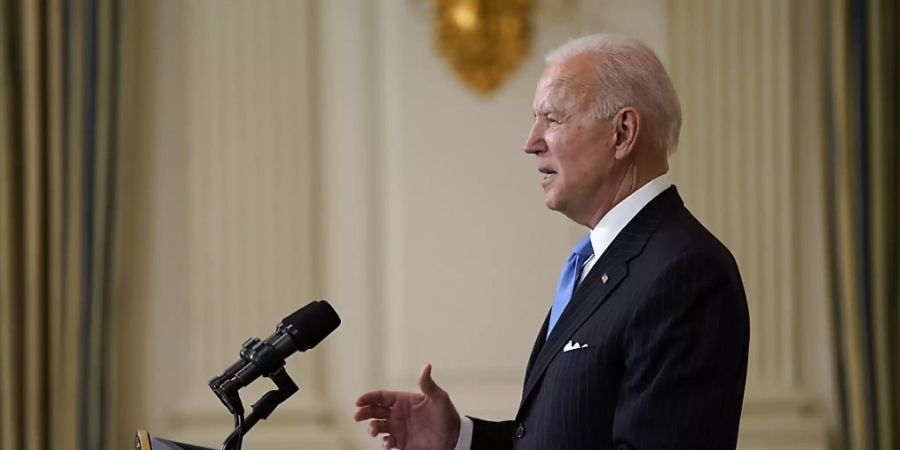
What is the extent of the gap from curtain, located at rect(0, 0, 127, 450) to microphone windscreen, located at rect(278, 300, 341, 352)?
1879 millimetres

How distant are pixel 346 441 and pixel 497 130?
3.81ft

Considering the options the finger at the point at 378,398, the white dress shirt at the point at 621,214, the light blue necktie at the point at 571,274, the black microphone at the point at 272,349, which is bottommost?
the finger at the point at 378,398

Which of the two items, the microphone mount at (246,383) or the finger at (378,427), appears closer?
the microphone mount at (246,383)

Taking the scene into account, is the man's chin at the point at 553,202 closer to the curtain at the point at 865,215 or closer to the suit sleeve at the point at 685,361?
the suit sleeve at the point at 685,361

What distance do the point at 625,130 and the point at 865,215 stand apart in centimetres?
212

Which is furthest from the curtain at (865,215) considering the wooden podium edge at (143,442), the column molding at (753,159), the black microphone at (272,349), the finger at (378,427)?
the wooden podium edge at (143,442)

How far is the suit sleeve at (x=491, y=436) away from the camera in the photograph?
98.0 inches

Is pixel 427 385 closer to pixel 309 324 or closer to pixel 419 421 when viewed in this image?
pixel 419 421

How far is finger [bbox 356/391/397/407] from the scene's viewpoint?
238cm

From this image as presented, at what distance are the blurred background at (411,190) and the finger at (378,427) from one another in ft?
4.72

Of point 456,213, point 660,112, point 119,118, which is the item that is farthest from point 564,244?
point 660,112

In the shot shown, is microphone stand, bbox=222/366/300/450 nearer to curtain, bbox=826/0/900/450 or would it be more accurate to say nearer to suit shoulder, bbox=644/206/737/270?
suit shoulder, bbox=644/206/737/270

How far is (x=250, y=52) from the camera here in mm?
3865

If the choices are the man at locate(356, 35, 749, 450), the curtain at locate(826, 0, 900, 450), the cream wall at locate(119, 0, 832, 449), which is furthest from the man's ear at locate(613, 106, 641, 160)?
the curtain at locate(826, 0, 900, 450)
